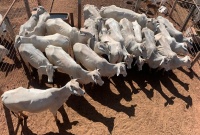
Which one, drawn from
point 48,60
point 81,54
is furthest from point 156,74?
point 48,60

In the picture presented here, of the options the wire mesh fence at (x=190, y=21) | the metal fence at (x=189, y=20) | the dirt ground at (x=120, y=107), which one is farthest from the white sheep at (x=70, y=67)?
the wire mesh fence at (x=190, y=21)

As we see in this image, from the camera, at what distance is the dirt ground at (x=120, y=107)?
7.34 m

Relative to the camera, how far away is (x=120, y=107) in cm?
809

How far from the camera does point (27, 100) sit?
20.9 ft

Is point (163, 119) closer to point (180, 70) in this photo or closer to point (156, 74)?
point (156, 74)

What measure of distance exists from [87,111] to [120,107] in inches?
48.2

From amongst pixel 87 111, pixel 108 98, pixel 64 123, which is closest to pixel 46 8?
pixel 108 98

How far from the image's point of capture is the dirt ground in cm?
734

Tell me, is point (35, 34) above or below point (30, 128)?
above

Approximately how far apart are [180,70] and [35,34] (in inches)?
254

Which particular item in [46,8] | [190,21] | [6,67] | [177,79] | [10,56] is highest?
→ [46,8]

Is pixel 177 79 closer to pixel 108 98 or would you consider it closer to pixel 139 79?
pixel 139 79

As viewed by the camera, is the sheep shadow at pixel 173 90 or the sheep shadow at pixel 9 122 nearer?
the sheep shadow at pixel 9 122

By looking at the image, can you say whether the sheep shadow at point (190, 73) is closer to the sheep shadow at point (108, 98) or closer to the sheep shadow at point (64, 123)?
the sheep shadow at point (108, 98)
